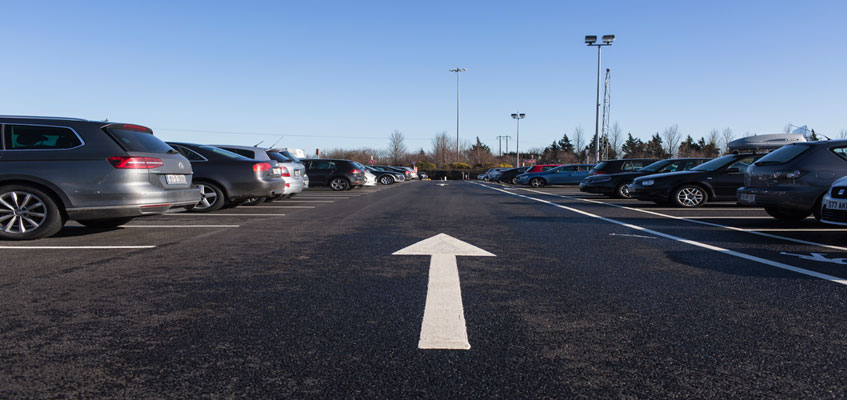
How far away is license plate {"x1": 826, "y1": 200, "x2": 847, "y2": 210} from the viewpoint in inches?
240

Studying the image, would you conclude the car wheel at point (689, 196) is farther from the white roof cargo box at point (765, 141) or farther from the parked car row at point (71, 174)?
the parked car row at point (71, 174)

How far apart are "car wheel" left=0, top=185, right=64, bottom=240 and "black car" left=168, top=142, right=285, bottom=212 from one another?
13.2 ft

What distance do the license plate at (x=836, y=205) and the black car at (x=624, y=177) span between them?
355 inches

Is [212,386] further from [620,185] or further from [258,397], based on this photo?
[620,185]

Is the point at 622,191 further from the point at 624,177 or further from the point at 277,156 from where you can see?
the point at 277,156

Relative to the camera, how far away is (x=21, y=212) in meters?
6.07

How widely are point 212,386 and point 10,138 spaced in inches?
231

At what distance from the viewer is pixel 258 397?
2.03m

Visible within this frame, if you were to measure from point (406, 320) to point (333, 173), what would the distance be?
19451mm

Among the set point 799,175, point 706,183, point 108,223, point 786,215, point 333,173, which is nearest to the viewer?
point 799,175

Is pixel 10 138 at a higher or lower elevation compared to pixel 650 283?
higher

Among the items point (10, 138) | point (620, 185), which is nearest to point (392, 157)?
point (620, 185)

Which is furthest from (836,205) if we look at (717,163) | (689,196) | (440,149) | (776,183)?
(440,149)

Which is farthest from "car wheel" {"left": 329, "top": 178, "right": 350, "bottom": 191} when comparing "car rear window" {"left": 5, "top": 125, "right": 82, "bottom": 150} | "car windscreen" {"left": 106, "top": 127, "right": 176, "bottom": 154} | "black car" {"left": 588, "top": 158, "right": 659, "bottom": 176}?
"car rear window" {"left": 5, "top": 125, "right": 82, "bottom": 150}
